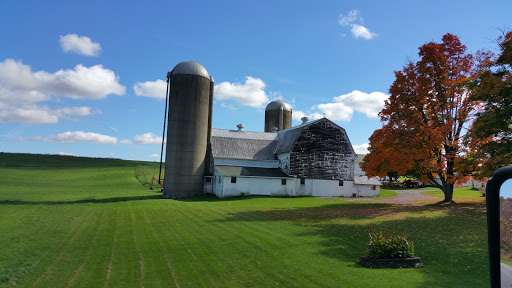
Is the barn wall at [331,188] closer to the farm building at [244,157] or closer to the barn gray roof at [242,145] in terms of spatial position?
the farm building at [244,157]

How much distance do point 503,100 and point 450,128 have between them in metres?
7.66

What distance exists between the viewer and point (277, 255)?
547 inches

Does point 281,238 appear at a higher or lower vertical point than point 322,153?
lower

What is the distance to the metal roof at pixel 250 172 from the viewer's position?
1669 inches

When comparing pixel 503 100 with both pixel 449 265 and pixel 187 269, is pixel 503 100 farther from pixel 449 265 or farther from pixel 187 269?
pixel 187 269

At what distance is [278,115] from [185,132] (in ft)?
93.7

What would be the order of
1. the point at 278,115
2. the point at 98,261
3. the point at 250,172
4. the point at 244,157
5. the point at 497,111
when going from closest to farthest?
the point at 98,261, the point at 497,111, the point at 250,172, the point at 244,157, the point at 278,115

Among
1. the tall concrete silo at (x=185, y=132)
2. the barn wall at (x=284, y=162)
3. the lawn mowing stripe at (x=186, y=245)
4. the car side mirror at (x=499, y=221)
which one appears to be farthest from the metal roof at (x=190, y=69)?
the car side mirror at (x=499, y=221)

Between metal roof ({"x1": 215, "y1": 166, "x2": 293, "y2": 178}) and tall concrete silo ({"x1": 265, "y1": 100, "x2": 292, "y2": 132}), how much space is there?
2230cm

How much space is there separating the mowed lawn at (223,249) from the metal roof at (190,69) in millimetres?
21245

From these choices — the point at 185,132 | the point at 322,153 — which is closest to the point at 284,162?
the point at 322,153

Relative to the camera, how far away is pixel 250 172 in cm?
4388

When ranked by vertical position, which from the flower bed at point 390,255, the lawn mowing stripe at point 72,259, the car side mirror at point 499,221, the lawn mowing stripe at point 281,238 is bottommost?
the lawn mowing stripe at point 72,259

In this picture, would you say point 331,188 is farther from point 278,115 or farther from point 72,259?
point 72,259
